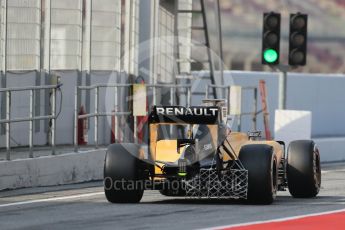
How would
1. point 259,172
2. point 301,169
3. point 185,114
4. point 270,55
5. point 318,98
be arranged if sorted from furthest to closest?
point 318,98 → point 270,55 → point 301,169 → point 185,114 → point 259,172

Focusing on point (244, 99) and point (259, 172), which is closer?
point (259, 172)

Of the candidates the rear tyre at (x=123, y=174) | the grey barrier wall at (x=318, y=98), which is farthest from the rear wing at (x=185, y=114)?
the grey barrier wall at (x=318, y=98)

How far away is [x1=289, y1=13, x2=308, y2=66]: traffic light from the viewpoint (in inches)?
955

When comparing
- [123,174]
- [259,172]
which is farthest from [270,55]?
[123,174]

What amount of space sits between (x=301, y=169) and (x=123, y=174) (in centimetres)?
268

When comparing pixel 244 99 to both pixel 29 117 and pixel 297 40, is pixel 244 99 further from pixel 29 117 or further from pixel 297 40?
pixel 29 117

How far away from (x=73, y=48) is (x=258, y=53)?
3.49 metres

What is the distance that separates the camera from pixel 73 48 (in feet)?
73.7

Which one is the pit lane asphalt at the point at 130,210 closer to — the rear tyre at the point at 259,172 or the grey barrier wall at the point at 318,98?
the rear tyre at the point at 259,172

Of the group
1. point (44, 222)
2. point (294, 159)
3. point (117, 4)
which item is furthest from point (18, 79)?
point (44, 222)

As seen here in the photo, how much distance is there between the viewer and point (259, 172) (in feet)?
50.1

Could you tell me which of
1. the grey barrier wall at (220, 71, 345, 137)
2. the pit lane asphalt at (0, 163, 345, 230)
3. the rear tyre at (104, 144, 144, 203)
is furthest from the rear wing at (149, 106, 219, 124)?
the grey barrier wall at (220, 71, 345, 137)

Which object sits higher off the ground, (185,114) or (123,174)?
(185,114)

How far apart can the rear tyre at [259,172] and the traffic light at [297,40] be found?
8.96 metres
